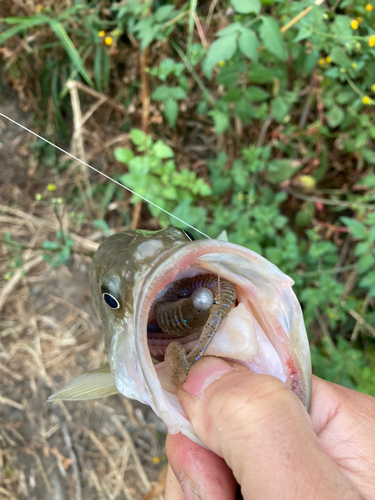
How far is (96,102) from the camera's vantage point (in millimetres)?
3689

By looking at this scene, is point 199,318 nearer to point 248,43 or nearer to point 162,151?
point 162,151

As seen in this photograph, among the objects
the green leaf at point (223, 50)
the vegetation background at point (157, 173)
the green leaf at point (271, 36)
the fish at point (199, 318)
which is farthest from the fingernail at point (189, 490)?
the green leaf at point (271, 36)

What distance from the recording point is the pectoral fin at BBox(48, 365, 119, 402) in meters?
1.77

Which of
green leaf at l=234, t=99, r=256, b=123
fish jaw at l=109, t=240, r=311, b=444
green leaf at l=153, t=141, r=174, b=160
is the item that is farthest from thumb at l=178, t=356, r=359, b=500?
green leaf at l=234, t=99, r=256, b=123

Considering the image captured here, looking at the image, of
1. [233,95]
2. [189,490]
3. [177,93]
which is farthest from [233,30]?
[189,490]

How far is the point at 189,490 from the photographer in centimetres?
140

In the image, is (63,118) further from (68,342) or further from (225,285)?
(225,285)

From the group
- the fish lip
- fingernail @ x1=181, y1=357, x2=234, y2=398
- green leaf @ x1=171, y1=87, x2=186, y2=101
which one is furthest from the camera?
green leaf @ x1=171, y1=87, x2=186, y2=101

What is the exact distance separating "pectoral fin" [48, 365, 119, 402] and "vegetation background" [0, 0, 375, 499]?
0.89 metres

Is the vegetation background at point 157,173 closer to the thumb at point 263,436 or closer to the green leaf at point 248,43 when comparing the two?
the green leaf at point 248,43

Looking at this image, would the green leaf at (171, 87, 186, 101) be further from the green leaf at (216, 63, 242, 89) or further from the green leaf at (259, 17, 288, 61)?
the green leaf at (259, 17, 288, 61)

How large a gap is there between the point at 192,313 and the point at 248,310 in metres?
0.23

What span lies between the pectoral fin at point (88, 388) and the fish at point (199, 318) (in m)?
0.37

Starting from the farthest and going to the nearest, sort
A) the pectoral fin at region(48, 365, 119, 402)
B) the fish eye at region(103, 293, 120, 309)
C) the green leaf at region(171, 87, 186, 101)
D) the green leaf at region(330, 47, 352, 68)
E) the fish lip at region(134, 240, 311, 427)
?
the green leaf at region(171, 87, 186, 101) < the green leaf at region(330, 47, 352, 68) < the pectoral fin at region(48, 365, 119, 402) < the fish eye at region(103, 293, 120, 309) < the fish lip at region(134, 240, 311, 427)
